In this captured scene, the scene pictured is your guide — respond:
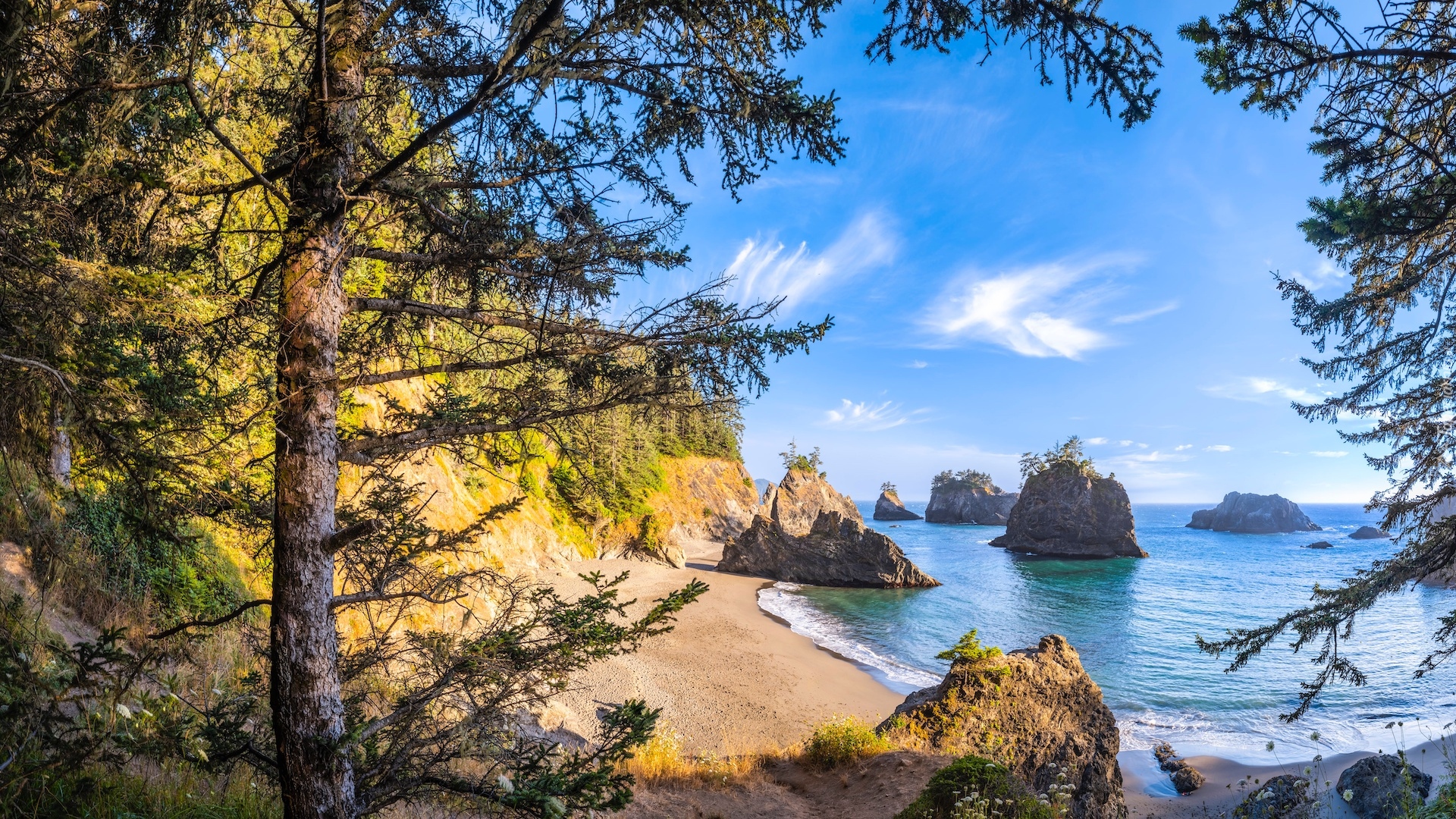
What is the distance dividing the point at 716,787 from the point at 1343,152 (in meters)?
11.4

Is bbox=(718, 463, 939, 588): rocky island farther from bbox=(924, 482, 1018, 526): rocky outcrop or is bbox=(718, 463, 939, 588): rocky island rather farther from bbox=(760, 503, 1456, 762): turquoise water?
bbox=(924, 482, 1018, 526): rocky outcrop

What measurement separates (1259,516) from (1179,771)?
12022 cm

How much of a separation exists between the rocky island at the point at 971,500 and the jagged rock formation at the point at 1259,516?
34879 mm

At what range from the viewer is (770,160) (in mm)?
3586

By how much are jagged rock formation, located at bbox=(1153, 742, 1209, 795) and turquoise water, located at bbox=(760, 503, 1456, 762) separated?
931mm

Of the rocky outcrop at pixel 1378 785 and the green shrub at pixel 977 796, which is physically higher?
the green shrub at pixel 977 796

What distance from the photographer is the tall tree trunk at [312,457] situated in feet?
9.14

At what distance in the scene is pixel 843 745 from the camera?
9.60m

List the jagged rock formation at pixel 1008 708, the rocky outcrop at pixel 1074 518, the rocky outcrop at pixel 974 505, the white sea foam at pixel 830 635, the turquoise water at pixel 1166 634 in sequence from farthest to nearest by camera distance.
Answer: the rocky outcrop at pixel 974 505, the rocky outcrop at pixel 1074 518, the white sea foam at pixel 830 635, the turquoise water at pixel 1166 634, the jagged rock formation at pixel 1008 708

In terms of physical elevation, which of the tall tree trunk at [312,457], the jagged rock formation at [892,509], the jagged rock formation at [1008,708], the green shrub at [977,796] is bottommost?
the jagged rock formation at [892,509]

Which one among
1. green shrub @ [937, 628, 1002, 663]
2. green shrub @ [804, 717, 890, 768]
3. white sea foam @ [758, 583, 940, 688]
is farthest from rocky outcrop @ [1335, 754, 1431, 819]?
white sea foam @ [758, 583, 940, 688]

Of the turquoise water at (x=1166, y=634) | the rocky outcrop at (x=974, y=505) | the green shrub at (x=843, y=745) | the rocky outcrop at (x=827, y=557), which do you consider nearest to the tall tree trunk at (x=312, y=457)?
the green shrub at (x=843, y=745)

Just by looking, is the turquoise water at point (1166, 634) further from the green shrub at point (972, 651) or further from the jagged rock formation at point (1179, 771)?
the green shrub at point (972, 651)

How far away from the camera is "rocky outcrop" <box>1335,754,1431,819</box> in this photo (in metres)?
8.58
